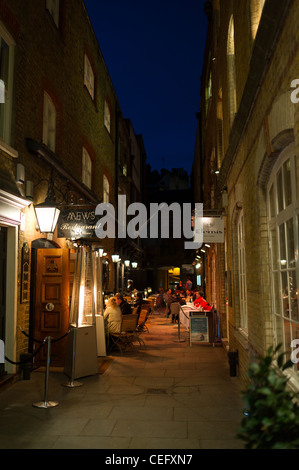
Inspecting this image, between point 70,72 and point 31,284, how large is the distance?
6552 mm

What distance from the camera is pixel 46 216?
7.61m

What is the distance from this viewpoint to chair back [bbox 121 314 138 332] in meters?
9.91

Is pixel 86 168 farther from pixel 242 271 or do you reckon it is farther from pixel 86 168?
pixel 242 271

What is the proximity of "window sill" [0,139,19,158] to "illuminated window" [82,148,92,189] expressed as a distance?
617cm

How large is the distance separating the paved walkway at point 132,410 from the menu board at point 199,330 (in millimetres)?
2012

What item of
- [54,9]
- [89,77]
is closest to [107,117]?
[89,77]

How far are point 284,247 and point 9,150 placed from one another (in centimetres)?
507

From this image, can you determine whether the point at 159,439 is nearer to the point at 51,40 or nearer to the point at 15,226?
the point at 15,226

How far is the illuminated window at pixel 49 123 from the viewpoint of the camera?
948 centimetres

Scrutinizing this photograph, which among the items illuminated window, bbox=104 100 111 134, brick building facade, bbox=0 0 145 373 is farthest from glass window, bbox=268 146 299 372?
illuminated window, bbox=104 100 111 134

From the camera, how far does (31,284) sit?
8211mm

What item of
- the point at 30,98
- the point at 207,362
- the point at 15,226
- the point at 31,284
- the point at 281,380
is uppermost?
the point at 30,98
